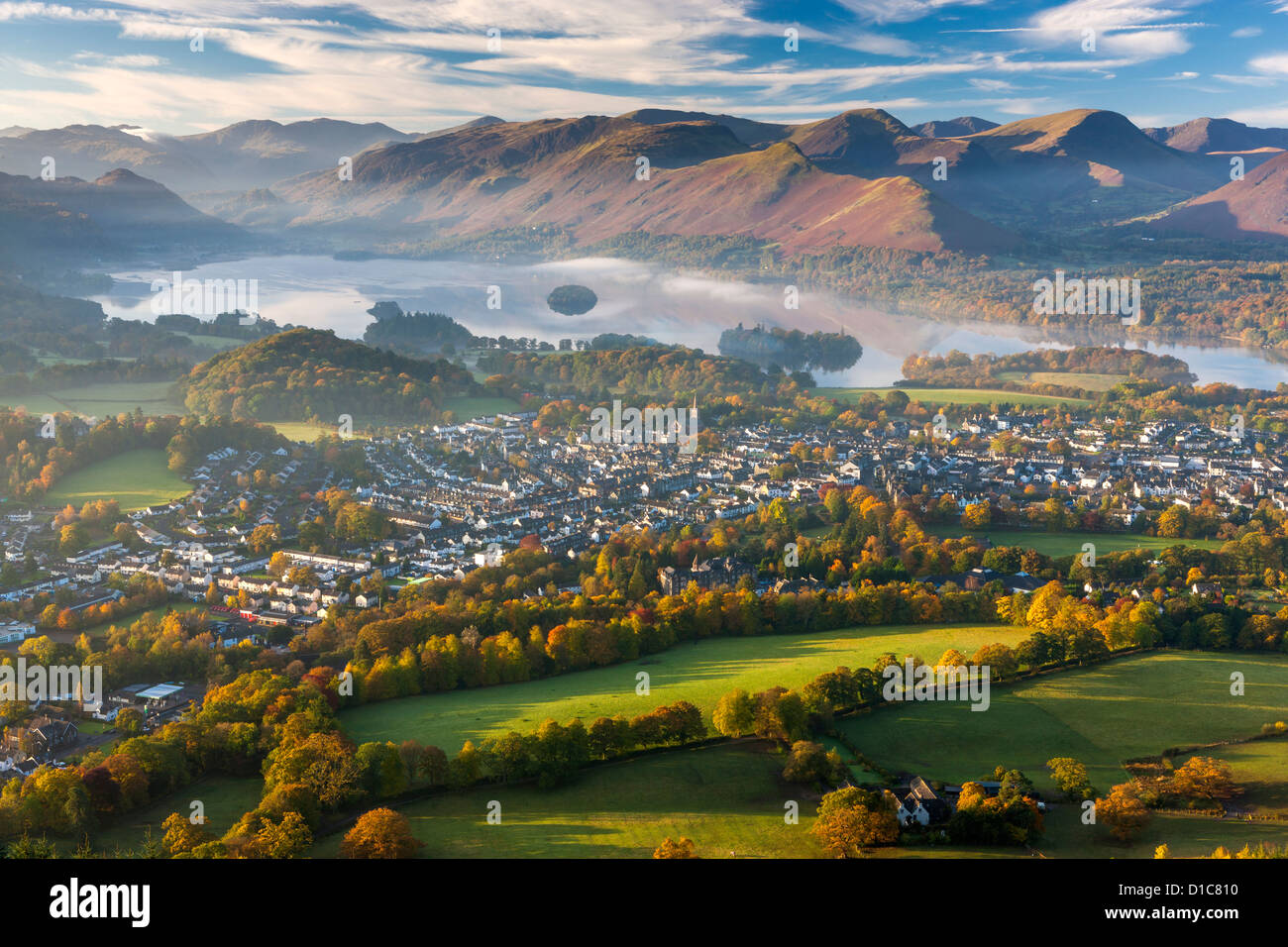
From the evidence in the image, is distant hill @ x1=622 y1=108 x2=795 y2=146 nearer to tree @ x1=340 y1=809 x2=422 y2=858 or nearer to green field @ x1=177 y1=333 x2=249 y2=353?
green field @ x1=177 y1=333 x2=249 y2=353

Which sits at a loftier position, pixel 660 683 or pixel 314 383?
pixel 314 383

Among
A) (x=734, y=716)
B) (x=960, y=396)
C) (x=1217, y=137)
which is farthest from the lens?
(x=1217, y=137)

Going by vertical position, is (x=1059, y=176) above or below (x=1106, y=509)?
above

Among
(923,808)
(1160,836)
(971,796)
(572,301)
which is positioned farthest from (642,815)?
(572,301)

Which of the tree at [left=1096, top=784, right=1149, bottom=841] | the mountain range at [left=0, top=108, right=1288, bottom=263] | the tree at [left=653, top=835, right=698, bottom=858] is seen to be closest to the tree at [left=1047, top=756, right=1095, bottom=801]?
the tree at [left=1096, top=784, right=1149, bottom=841]

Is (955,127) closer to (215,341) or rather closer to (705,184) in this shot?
(705,184)

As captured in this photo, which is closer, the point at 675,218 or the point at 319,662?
the point at 319,662
